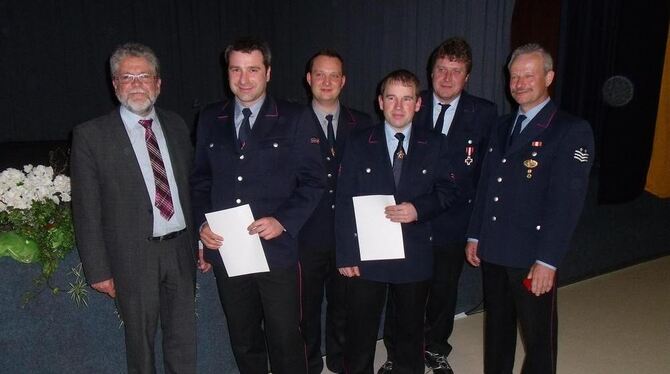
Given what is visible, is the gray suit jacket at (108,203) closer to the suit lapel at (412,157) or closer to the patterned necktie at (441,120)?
the suit lapel at (412,157)

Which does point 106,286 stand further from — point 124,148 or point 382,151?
point 382,151

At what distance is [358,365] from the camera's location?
2338mm

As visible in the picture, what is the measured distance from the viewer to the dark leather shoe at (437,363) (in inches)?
109

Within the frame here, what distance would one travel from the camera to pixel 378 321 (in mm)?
2320

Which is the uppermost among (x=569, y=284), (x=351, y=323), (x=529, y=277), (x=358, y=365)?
(x=529, y=277)

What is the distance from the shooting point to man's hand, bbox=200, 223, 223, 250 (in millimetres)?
2029

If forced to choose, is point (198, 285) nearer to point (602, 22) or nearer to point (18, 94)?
point (602, 22)

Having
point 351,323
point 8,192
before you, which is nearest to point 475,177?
point 351,323

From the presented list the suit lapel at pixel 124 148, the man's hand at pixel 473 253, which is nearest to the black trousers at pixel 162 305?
the suit lapel at pixel 124 148

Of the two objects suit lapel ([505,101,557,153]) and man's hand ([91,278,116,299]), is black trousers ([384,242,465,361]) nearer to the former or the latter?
suit lapel ([505,101,557,153])

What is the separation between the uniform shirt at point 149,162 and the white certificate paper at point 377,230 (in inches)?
28.3

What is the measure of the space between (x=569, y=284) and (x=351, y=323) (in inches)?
101

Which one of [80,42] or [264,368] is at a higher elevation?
[80,42]

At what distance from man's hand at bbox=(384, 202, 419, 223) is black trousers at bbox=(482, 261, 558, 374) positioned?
17.7 inches
